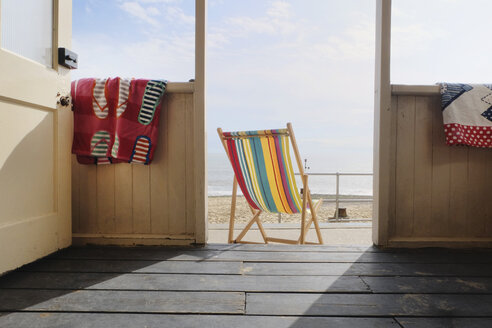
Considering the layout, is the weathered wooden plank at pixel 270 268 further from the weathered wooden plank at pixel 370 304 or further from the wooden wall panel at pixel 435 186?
the wooden wall panel at pixel 435 186

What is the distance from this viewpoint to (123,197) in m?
1.92

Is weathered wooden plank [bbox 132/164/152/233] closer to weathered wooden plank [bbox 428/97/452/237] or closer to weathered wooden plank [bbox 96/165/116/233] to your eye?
weathered wooden plank [bbox 96/165/116/233]

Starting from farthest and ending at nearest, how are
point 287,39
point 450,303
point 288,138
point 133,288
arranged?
1. point 287,39
2. point 288,138
3. point 133,288
4. point 450,303

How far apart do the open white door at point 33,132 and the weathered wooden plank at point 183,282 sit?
209mm

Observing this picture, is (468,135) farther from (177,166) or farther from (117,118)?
(117,118)

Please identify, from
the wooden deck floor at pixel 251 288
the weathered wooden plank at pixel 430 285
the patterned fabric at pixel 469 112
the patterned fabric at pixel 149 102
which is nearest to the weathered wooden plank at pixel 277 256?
the wooden deck floor at pixel 251 288

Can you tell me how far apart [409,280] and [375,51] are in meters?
1.31

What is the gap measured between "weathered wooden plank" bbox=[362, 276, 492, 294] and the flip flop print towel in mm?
1379

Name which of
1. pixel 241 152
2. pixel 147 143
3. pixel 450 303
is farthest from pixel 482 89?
pixel 147 143

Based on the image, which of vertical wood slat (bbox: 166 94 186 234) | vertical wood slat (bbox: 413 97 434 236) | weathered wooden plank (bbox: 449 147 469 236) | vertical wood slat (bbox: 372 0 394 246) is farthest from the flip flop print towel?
weathered wooden plank (bbox: 449 147 469 236)

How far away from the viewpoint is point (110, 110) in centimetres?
184

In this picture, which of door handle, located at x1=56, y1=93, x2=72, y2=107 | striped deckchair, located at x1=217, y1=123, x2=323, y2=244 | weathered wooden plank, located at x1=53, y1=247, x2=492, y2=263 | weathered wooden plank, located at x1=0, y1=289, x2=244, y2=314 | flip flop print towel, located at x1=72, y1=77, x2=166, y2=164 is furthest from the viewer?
striped deckchair, located at x1=217, y1=123, x2=323, y2=244

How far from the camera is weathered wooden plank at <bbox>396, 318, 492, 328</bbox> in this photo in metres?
0.97

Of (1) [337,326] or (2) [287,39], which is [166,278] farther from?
(2) [287,39]
